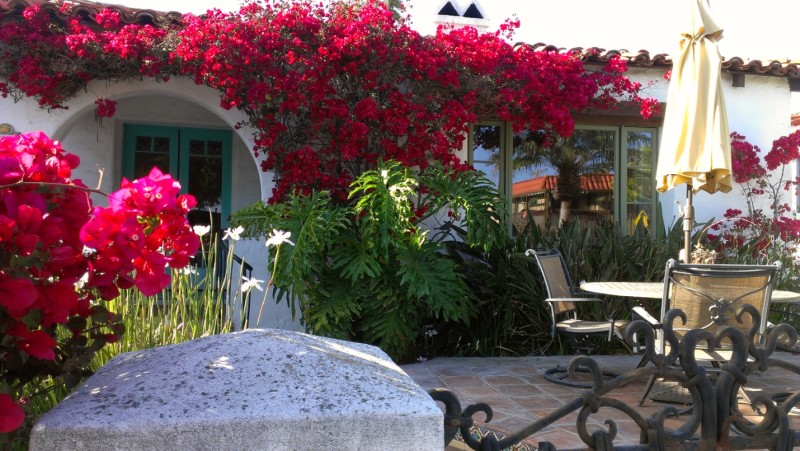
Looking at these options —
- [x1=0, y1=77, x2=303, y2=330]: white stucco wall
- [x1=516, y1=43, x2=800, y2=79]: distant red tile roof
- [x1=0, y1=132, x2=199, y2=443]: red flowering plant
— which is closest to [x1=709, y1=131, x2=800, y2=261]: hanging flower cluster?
[x1=516, y1=43, x2=800, y2=79]: distant red tile roof

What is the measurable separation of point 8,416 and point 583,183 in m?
7.36

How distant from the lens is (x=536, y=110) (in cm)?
675

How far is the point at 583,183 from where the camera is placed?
308 inches

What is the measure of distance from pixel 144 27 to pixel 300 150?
1.87 m

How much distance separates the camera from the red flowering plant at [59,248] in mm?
1145

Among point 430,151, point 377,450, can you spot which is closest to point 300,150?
point 430,151

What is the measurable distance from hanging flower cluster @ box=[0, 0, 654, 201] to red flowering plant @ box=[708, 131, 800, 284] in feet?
9.34

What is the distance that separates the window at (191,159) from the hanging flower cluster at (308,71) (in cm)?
164

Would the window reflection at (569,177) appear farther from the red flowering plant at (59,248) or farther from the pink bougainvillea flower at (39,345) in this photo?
the pink bougainvillea flower at (39,345)

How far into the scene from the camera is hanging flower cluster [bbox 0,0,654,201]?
5922 millimetres

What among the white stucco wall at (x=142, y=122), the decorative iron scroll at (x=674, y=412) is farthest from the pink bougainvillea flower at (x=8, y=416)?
the white stucco wall at (x=142, y=122)

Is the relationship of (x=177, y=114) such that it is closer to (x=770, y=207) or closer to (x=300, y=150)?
(x=300, y=150)

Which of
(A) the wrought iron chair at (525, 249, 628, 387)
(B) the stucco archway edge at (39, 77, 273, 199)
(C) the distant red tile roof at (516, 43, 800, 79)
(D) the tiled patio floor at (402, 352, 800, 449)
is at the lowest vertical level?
(D) the tiled patio floor at (402, 352, 800, 449)

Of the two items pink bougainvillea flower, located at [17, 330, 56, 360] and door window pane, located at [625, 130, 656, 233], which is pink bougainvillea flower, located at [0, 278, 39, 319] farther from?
door window pane, located at [625, 130, 656, 233]
